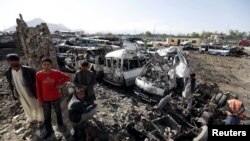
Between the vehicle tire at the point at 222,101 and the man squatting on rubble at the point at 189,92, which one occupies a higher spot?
the man squatting on rubble at the point at 189,92

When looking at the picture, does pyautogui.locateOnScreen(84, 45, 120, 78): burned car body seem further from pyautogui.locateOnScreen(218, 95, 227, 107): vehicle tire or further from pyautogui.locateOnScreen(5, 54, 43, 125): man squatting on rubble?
pyautogui.locateOnScreen(5, 54, 43, 125): man squatting on rubble

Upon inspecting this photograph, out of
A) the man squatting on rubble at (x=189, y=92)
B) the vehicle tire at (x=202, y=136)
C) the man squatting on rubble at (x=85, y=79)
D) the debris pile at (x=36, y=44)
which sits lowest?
the vehicle tire at (x=202, y=136)

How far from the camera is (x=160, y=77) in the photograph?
1112 centimetres

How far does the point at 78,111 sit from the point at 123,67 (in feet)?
23.6

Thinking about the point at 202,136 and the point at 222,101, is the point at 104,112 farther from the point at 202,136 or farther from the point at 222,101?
the point at 222,101

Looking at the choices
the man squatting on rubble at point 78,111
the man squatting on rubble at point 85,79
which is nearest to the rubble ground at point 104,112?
the man squatting on rubble at point 78,111

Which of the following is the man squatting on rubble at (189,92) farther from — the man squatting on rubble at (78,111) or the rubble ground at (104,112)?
the man squatting on rubble at (78,111)

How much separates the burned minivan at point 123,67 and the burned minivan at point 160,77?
669mm

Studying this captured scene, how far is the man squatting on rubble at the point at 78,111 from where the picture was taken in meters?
5.13

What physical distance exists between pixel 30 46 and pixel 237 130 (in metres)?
7.11

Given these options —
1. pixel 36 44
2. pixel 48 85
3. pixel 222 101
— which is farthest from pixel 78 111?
pixel 222 101

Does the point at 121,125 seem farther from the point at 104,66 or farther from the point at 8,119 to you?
the point at 104,66

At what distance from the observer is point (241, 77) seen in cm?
2188

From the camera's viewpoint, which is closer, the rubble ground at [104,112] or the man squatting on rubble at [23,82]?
the man squatting on rubble at [23,82]
